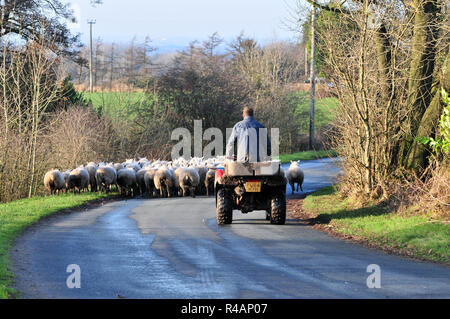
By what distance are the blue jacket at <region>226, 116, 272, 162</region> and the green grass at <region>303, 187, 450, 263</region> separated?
259 centimetres

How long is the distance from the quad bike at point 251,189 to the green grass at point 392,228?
154 cm

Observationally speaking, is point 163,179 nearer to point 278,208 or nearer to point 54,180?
point 54,180

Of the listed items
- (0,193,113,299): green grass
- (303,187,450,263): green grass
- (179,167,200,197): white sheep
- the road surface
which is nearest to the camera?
the road surface

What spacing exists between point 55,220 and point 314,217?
6.78 m

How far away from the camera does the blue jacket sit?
1554 cm

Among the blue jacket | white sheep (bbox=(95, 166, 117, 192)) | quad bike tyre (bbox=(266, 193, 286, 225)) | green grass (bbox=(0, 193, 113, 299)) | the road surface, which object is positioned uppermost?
the blue jacket

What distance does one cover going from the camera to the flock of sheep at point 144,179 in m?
24.1

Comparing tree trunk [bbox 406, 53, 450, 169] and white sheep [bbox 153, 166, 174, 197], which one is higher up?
tree trunk [bbox 406, 53, 450, 169]

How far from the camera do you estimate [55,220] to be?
17.3 metres

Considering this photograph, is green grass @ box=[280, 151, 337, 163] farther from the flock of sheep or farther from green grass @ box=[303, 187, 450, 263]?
green grass @ box=[303, 187, 450, 263]

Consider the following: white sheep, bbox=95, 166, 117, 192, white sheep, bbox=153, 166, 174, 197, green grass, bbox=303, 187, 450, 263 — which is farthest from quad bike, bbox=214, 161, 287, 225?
white sheep, bbox=95, 166, 117, 192

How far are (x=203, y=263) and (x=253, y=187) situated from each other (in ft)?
15.3

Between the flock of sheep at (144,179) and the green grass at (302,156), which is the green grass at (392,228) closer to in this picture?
the flock of sheep at (144,179)
